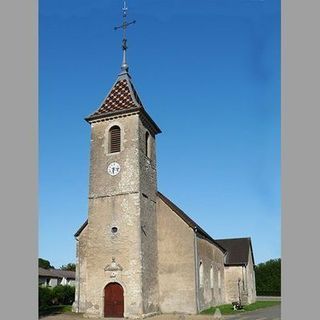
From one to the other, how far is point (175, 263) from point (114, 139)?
6672 mm

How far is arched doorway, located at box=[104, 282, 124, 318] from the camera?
16391 millimetres

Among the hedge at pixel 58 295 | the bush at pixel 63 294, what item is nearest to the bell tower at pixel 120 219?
the hedge at pixel 58 295

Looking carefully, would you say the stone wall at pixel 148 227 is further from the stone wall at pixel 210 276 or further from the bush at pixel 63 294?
the bush at pixel 63 294

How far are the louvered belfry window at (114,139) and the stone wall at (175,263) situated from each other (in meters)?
3.74

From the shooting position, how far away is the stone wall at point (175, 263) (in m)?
18.0

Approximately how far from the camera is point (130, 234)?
16.8 m

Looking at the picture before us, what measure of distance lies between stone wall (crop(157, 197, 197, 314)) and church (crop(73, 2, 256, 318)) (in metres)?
0.04

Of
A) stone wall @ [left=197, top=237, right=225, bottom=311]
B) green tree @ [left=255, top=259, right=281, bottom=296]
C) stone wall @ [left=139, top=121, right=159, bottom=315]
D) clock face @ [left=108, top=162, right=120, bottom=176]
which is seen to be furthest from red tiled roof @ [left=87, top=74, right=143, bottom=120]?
green tree @ [left=255, top=259, right=281, bottom=296]

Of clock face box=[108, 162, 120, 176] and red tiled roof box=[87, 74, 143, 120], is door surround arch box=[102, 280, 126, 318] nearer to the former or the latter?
clock face box=[108, 162, 120, 176]

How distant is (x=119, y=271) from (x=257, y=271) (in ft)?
94.7

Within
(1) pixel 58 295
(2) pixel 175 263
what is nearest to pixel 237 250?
(2) pixel 175 263
